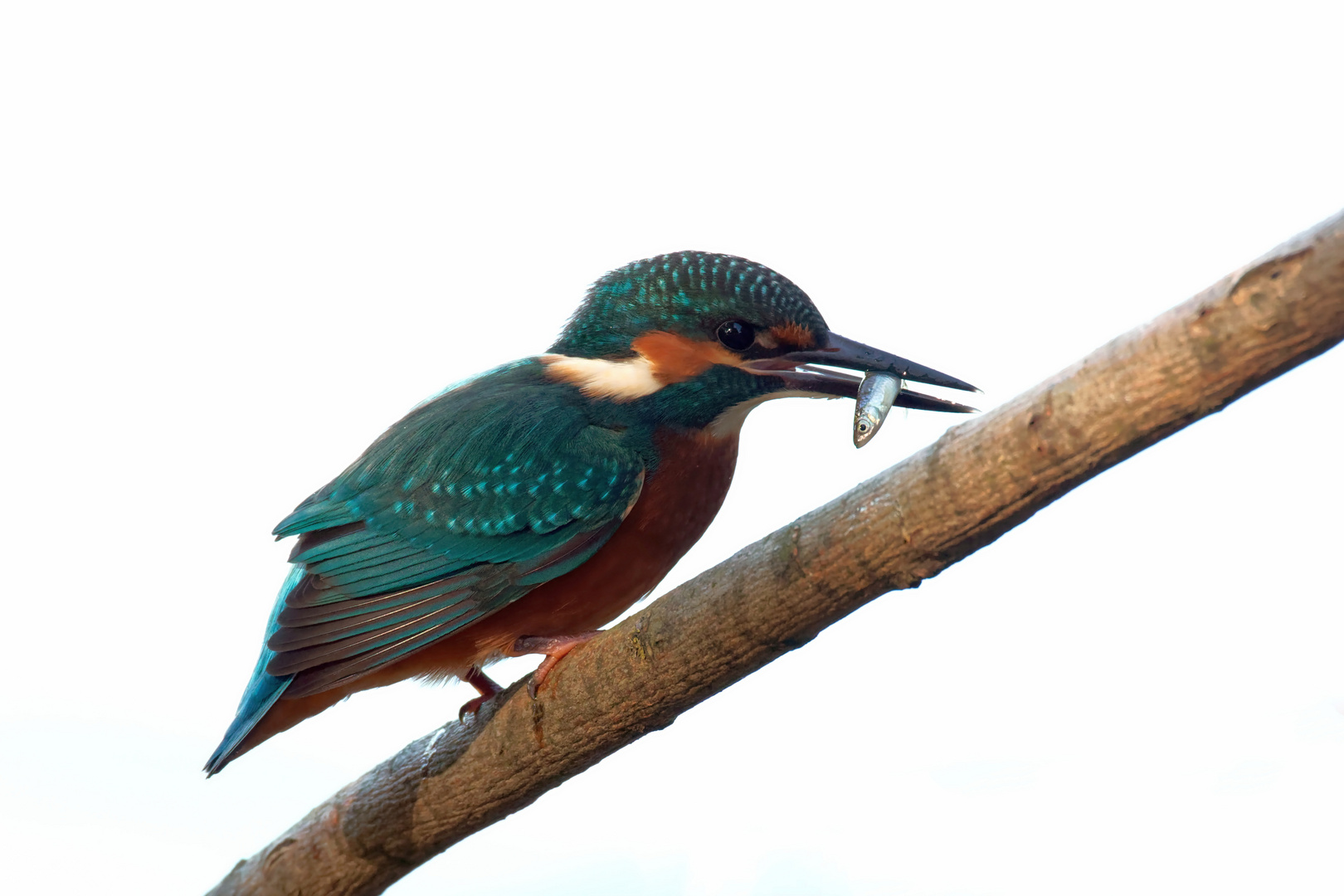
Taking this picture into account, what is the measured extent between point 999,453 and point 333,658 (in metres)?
1.47

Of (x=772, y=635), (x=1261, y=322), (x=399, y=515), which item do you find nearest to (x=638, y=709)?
(x=772, y=635)

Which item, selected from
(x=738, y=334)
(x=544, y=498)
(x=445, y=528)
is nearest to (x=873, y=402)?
(x=738, y=334)

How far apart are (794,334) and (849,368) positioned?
14 centimetres

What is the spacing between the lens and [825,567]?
67.6 inches

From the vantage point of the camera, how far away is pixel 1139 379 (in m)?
1.41

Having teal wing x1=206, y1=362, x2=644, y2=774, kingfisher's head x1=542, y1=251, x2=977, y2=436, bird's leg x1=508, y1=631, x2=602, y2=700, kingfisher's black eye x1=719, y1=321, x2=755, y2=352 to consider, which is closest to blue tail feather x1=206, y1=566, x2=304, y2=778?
teal wing x1=206, y1=362, x2=644, y2=774

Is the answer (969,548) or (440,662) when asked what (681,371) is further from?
(969,548)

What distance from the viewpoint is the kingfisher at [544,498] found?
2.51 meters

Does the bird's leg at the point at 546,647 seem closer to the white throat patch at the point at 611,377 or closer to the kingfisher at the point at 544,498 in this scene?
the kingfisher at the point at 544,498

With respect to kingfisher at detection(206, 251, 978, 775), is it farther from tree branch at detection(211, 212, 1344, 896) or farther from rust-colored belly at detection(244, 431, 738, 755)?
tree branch at detection(211, 212, 1344, 896)

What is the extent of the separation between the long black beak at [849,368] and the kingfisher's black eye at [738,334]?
1.9 inches

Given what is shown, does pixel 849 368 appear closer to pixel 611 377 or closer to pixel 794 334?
pixel 794 334

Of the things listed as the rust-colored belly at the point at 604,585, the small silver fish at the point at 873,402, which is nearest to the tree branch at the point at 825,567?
the rust-colored belly at the point at 604,585

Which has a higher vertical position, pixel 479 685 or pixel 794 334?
pixel 794 334
